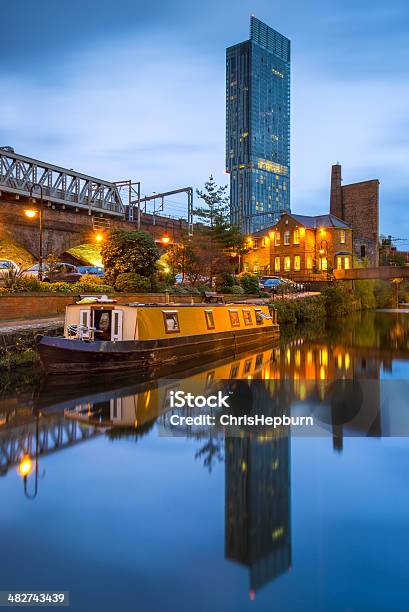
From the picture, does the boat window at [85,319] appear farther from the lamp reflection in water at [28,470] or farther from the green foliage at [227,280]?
the green foliage at [227,280]

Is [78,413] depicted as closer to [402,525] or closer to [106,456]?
[106,456]

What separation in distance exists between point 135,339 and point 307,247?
44.8 m

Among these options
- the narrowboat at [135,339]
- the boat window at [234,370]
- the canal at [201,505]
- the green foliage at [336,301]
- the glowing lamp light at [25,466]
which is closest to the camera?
the canal at [201,505]

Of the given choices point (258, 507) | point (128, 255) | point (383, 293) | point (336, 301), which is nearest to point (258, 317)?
point (128, 255)

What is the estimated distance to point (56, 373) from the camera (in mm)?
14242

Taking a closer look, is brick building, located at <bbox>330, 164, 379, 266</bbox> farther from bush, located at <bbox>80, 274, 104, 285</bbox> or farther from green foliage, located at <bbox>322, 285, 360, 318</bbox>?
bush, located at <bbox>80, 274, 104, 285</bbox>

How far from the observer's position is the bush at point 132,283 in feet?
80.4

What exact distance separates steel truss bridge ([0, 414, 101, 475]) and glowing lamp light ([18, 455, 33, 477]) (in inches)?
3.3

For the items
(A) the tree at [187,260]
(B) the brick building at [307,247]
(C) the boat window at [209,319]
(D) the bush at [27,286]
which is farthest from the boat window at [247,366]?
(B) the brick building at [307,247]

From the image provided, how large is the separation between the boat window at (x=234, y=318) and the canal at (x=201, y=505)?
32.4 feet

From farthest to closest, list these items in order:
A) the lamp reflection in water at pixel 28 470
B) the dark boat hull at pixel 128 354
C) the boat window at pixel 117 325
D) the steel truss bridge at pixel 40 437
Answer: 1. the boat window at pixel 117 325
2. the dark boat hull at pixel 128 354
3. the steel truss bridge at pixel 40 437
4. the lamp reflection in water at pixel 28 470

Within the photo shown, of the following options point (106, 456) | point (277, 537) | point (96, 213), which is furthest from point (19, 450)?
point (96, 213)

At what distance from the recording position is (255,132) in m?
185

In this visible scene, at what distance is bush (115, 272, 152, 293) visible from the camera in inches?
965
